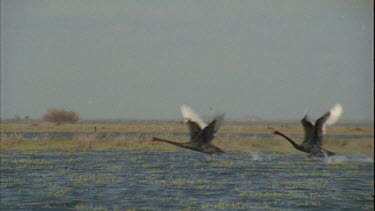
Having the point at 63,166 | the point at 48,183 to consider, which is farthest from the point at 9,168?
the point at 48,183

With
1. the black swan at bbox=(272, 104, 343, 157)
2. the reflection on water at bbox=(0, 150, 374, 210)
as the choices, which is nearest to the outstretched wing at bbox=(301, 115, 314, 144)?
the black swan at bbox=(272, 104, 343, 157)

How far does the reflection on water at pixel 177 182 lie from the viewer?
24.6 meters

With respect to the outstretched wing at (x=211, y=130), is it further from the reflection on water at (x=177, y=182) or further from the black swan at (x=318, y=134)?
the reflection on water at (x=177, y=182)

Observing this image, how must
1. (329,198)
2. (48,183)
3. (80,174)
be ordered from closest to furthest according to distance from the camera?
1. (329,198)
2. (48,183)
3. (80,174)

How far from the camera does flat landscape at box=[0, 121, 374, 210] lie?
24203 mm

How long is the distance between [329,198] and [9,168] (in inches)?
740

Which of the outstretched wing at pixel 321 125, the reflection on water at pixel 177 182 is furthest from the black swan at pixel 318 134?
the reflection on water at pixel 177 182

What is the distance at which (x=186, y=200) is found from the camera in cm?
2492

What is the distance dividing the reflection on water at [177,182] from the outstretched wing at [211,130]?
521 cm

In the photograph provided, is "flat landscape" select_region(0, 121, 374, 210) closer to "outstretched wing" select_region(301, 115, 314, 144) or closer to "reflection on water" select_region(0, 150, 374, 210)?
"reflection on water" select_region(0, 150, 374, 210)

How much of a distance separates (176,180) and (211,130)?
58.6 feet

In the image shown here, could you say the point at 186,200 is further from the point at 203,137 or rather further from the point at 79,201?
the point at 203,137

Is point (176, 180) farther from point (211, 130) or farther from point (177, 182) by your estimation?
point (211, 130)

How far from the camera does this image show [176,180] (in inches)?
1223
